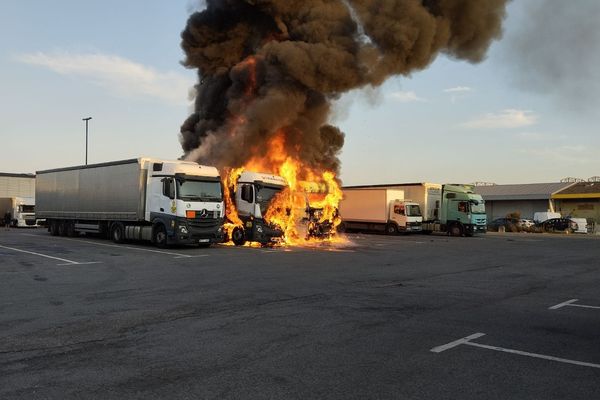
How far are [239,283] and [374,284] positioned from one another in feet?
9.11

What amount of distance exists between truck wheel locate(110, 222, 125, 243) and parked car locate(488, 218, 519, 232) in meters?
32.3

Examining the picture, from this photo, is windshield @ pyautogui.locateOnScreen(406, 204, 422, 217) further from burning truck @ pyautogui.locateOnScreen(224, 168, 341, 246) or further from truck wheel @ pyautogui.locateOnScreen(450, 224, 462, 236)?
burning truck @ pyautogui.locateOnScreen(224, 168, 341, 246)

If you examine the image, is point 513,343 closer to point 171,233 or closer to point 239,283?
point 239,283

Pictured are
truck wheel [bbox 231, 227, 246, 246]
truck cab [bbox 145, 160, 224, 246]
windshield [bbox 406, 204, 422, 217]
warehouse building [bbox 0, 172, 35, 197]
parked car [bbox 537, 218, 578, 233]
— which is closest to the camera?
truck cab [bbox 145, 160, 224, 246]

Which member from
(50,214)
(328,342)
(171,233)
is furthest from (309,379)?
(50,214)

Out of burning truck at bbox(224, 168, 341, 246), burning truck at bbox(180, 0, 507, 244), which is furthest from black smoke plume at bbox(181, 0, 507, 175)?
A: burning truck at bbox(224, 168, 341, 246)

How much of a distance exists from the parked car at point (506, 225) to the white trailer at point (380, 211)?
12.9 metres

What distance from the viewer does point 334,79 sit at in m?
24.5

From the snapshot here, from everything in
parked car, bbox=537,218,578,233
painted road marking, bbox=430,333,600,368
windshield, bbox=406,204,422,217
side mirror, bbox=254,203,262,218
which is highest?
windshield, bbox=406,204,422,217

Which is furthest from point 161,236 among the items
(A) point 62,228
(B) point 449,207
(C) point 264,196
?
(B) point 449,207

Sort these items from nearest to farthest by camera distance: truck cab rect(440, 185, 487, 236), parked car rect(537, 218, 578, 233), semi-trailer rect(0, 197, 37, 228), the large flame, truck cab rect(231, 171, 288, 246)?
truck cab rect(231, 171, 288, 246) < the large flame < truck cab rect(440, 185, 487, 236) < semi-trailer rect(0, 197, 37, 228) < parked car rect(537, 218, 578, 233)

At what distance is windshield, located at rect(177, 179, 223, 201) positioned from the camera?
18.5 metres

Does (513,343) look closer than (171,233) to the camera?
Yes

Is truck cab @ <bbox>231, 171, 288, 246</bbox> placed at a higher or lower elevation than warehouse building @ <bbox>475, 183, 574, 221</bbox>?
lower
